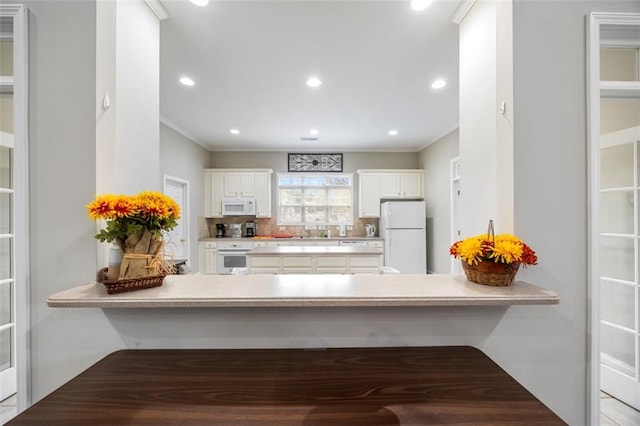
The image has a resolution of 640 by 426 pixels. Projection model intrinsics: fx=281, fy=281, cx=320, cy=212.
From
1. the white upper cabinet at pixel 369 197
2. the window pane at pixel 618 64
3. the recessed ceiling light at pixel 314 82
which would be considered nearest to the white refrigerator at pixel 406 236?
the white upper cabinet at pixel 369 197

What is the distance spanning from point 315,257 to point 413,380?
8.57ft

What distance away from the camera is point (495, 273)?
3.89ft

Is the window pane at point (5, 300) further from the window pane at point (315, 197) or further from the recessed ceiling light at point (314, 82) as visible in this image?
the window pane at point (315, 197)

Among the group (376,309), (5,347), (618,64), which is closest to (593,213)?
(618,64)

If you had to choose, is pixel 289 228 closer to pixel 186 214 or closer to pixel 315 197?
pixel 315 197

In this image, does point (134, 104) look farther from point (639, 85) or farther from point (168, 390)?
point (639, 85)

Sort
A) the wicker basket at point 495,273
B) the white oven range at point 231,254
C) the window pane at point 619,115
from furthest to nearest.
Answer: the white oven range at point 231,254 → the window pane at point 619,115 → the wicker basket at point 495,273

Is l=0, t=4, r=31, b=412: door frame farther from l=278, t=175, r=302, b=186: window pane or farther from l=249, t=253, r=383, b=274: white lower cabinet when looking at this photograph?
l=278, t=175, r=302, b=186: window pane

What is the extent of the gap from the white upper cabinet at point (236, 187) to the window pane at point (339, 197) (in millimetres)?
1365

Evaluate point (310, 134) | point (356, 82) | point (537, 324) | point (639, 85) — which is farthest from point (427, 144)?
point (537, 324)

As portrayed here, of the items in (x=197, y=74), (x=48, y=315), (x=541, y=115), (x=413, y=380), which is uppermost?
(x=197, y=74)

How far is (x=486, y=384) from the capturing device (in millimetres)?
987

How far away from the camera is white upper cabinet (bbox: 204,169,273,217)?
5910mm

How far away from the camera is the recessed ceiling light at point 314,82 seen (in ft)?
9.60
